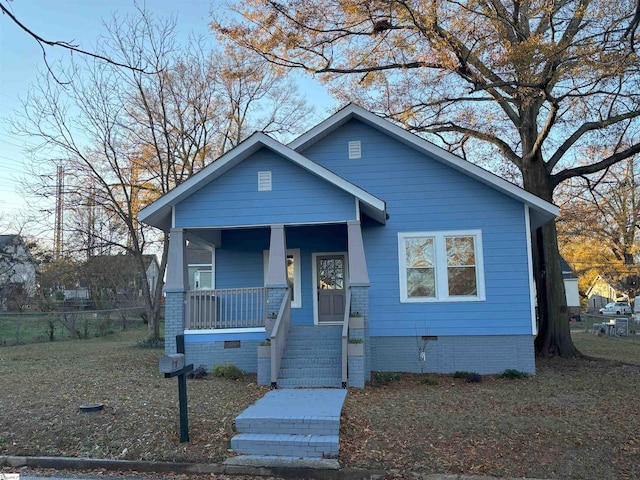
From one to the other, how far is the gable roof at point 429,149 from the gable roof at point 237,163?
1.91 meters

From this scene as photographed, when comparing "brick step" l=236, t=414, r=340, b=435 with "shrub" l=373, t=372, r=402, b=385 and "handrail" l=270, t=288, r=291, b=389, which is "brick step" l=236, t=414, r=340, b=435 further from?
"shrub" l=373, t=372, r=402, b=385

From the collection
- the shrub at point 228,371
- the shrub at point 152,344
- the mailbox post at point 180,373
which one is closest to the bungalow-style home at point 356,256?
the shrub at point 228,371

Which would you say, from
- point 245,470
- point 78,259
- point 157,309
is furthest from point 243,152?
point 78,259

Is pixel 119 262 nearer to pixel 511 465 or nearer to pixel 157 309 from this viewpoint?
pixel 157 309

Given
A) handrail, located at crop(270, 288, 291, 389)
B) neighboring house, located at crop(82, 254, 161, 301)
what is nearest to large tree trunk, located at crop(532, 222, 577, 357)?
handrail, located at crop(270, 288, 291, 389)

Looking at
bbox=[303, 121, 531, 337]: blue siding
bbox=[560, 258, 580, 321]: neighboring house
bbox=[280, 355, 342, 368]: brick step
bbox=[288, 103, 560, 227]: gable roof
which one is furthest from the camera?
bbox=[560, 258, 580, 321]: neighboring house

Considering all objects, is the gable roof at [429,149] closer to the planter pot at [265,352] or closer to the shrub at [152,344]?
the planter pot at [265,352]

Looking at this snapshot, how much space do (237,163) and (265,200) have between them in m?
1.00

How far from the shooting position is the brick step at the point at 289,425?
6.15 metres

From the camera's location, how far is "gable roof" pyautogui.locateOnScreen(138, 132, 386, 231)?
1045cm

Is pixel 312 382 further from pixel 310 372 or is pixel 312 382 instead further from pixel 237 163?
pixel 237 163

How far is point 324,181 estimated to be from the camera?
10.7 metres

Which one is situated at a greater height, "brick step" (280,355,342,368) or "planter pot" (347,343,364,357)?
"planter pot" (347,343,364,357)

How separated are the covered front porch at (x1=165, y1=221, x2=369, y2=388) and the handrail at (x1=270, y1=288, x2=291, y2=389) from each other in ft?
0.06
